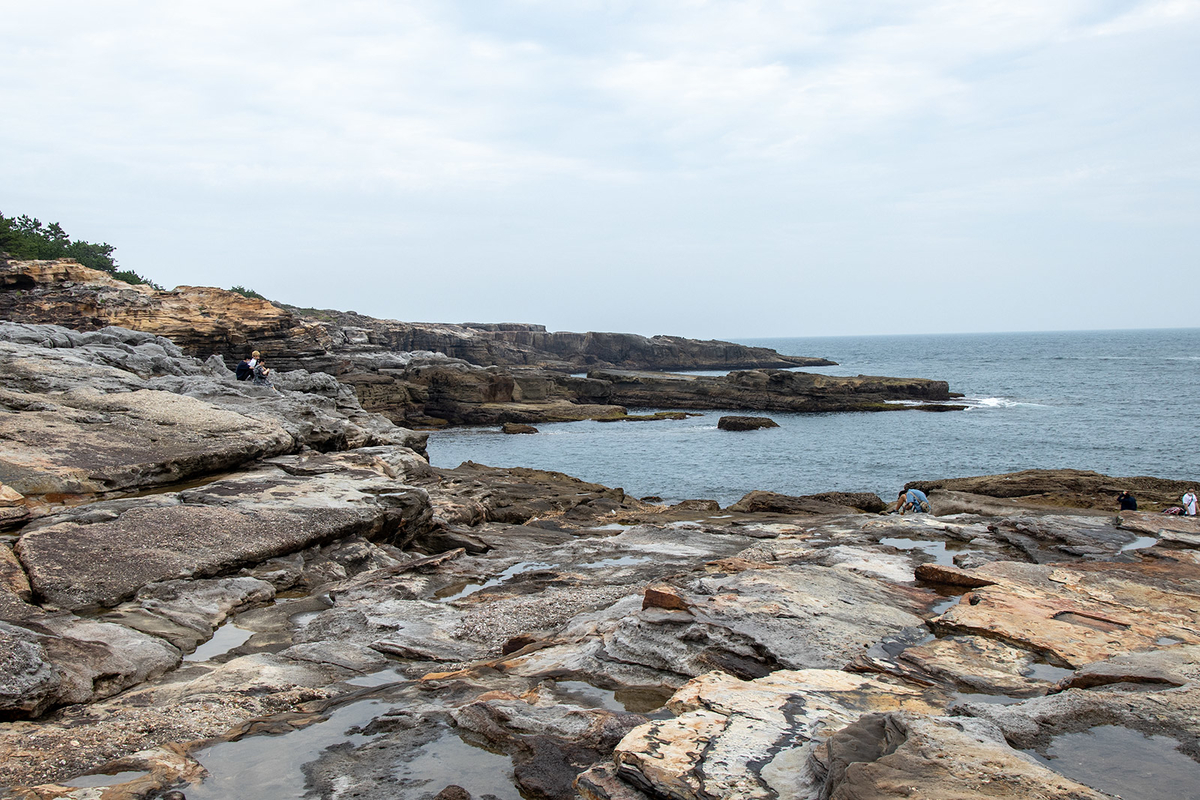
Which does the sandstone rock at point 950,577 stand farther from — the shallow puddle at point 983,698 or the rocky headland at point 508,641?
the shallow puddle at point 983,698

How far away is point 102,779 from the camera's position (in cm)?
536

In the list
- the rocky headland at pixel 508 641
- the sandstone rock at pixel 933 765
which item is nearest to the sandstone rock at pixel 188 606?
the rocky headland at pixel 508 641

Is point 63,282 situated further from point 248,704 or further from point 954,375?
point 954,375

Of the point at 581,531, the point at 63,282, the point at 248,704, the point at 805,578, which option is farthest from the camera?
the point at 63,282

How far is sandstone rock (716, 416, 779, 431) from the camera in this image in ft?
182

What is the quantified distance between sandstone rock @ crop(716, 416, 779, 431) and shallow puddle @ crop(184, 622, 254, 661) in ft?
159

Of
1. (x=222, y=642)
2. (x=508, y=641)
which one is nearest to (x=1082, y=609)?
(x=508, y=641)

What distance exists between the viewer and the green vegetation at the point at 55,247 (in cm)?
5489

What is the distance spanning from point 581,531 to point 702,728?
1400cm

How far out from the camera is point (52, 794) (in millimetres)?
5070

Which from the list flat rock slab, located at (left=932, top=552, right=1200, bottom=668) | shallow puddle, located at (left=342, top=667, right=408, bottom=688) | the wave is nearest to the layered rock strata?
shallow puddle, located at (left=342, top=667, right=408, bottom=688)

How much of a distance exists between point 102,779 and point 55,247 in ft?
257

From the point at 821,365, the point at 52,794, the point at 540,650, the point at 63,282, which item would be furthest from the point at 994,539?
the point at 821,365

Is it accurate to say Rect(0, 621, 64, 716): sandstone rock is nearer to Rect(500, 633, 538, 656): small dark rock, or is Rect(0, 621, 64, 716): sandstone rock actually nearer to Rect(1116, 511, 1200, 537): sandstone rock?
Rect(500, 633, 538, 656): small dark rock
